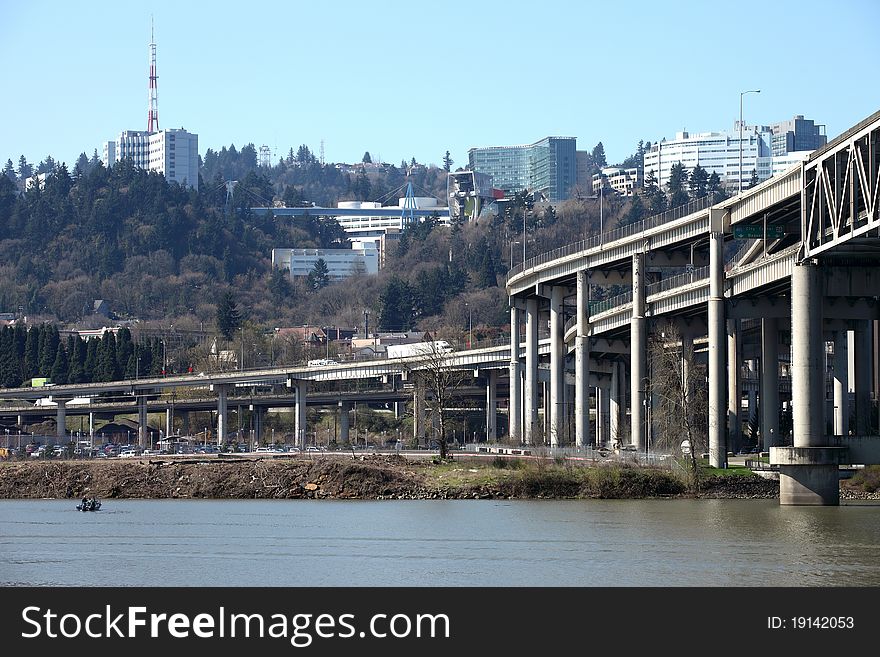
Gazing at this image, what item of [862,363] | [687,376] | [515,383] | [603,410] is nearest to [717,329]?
[862,363]

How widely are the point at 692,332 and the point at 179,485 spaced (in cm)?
3820

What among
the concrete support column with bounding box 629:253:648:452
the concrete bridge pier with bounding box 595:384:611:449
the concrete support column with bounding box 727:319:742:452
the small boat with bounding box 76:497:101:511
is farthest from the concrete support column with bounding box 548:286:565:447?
the small boat with bounding box 76:497:101:511

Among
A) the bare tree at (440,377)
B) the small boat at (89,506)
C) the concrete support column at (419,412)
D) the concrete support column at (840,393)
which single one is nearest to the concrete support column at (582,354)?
the bare tree at (440,377)

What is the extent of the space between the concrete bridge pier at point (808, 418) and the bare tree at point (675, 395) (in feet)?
30.3

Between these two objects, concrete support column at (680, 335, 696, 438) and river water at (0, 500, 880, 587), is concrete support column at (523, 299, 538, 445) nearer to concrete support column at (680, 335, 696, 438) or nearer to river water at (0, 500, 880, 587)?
concrete support column at (680, 335, 696, 438)

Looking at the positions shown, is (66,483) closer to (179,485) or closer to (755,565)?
(179,485)

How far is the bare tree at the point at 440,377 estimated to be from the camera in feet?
357

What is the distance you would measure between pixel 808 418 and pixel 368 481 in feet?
84.9

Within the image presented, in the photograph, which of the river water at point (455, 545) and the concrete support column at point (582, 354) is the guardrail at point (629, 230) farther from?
the river water at point (455, 545)

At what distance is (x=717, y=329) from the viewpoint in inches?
3836
